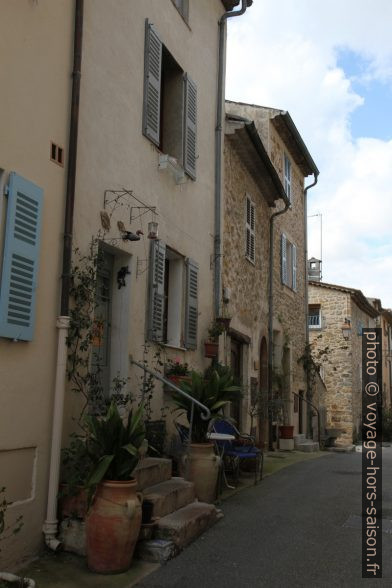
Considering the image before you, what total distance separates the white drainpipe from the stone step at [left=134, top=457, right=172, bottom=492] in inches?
31.8

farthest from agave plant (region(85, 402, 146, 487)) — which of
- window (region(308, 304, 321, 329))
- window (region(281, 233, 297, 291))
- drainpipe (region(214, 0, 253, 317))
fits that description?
window (region(308, 304, 321, 329))

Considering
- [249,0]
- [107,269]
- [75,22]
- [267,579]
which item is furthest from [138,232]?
[249,0]

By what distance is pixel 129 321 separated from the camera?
6176 millimetres

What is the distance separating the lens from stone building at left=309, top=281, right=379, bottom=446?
20609mm

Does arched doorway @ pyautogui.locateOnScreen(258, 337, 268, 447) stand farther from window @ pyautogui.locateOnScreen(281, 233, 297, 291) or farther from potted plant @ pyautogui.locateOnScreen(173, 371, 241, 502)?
potted plant @ pyautogui.locateOnScreen(173, 371, 241, 502)

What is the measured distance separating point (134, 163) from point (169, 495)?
11.4 ft

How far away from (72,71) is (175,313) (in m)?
3.51

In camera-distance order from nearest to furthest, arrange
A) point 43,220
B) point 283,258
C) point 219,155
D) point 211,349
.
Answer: point 43,220
point 211,349
point 219,155
point 283,258

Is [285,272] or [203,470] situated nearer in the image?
[203,470]

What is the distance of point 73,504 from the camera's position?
14.9ft

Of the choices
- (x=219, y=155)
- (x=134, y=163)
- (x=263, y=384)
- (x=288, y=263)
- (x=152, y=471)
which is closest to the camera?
(x=152, y=471)

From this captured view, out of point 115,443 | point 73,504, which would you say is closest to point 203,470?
point 73,504

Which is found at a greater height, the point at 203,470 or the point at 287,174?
the point at 287,174

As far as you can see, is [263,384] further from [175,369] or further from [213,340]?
[175,369]
